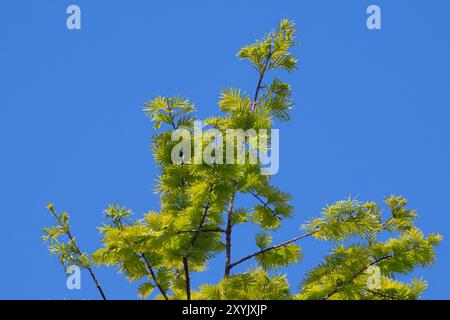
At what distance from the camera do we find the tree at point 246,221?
5.42 m

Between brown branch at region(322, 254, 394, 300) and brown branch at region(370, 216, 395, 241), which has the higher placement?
brown branch at region(370, 216, 395, 241)

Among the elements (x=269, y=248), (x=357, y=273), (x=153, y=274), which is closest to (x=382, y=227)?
(x=357, y=273)

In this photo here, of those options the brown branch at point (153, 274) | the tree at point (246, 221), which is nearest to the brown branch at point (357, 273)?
the tree at point (246, 221)

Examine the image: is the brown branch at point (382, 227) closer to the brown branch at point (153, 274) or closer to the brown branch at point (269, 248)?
the brown branch at point (269, 248)

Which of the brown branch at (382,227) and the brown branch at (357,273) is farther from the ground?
the brown branch at (382,227)

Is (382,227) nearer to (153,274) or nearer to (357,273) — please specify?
(357,273)

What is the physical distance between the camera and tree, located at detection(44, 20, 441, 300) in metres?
5.42

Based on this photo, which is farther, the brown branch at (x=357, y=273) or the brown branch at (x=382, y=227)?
the brown branch at (x=382, y=227)

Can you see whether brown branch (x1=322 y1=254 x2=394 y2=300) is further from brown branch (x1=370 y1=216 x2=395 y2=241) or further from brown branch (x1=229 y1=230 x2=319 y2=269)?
brown branch (x1=229 y1=230 x2=319 y2=269)

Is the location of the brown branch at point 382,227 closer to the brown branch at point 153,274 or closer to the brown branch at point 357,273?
the brown branch at point 357,273

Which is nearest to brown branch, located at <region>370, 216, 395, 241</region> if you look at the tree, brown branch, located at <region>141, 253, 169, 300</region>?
the tree
